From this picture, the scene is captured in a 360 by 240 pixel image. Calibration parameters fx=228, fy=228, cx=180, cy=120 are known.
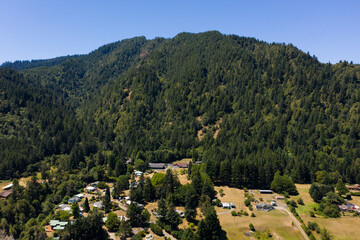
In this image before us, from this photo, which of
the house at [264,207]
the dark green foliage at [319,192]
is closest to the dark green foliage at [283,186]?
the dark green foliage at [319,192]

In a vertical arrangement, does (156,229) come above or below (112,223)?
below

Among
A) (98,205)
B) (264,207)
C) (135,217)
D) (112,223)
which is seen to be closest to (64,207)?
(98,205)

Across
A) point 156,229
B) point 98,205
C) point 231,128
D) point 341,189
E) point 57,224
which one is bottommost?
point 341,189

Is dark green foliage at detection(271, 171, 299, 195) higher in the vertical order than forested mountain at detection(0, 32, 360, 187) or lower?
lower

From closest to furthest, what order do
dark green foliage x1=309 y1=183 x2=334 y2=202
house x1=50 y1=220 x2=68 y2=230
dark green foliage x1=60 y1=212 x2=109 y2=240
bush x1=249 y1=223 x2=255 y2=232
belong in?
dark green foliage x1=60 y1=212 x2=109 y2=240 < house x1=50 y1=220 x2=68 y2=230 < bush x1=249 y1=223 x2=255 y2=232 < dark green foliage x1=309 y1=183 x2=334 y2=202

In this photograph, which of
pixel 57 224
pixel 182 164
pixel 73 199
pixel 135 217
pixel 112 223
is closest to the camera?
pixel 57 224

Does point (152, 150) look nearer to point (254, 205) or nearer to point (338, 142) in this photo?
point (254, 205)

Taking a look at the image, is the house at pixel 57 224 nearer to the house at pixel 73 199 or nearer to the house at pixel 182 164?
the house at pixel 73 199

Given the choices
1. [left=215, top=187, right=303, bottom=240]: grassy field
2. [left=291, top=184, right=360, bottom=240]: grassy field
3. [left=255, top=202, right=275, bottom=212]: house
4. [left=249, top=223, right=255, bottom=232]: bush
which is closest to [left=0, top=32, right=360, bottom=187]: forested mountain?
[left=255, top=202, right=275, bottom=212]: house

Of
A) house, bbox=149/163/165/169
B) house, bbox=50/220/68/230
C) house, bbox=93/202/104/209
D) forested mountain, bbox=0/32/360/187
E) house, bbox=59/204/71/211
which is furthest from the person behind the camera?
house, bbox=149/163/165/169

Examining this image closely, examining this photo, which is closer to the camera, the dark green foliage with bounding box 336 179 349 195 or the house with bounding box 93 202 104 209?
the house with bounding box 93 202 104 209

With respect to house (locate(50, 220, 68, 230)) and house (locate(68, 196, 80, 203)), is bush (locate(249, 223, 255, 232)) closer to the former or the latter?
house (locate(50, 220, 68, 230))

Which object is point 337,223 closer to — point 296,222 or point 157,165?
point 296,222
